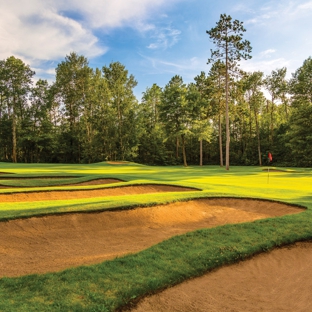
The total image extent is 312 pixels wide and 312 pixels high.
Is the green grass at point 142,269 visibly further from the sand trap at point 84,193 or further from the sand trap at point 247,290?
the sand trap at point 84,193

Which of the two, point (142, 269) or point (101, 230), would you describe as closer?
point (142, 269)

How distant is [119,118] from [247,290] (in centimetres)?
4997

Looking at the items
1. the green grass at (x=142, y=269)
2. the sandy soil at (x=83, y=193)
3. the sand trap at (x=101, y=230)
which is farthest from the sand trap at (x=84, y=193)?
the sand trap at (x=101, y=230)

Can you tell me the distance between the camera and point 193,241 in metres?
6.73

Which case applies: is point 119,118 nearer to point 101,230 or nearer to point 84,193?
point 84,193

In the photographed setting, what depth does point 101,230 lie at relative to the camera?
821cm

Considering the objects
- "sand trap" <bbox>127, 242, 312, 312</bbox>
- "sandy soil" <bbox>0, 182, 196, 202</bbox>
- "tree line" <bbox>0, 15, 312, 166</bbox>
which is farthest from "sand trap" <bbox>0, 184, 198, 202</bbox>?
"tree line" <bbox>0, 15, 312, 166</bbox>

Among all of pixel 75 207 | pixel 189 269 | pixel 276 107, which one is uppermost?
pixel 276 107

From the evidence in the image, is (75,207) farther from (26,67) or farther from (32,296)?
(26,67)

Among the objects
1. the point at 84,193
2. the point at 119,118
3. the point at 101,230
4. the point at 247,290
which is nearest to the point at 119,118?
the point at 119,118

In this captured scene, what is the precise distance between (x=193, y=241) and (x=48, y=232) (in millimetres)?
4249

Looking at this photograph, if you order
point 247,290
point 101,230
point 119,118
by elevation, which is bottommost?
point 247,290

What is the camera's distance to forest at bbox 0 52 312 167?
48.4 meters

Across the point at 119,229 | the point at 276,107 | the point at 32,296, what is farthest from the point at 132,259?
the point at 276,107
